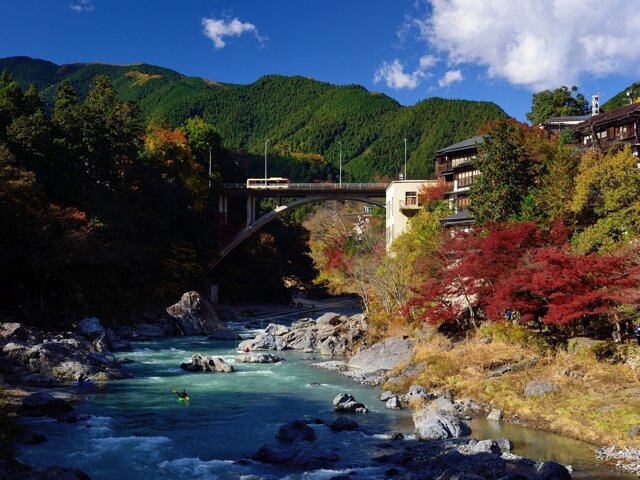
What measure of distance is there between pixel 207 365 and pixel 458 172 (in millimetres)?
20210

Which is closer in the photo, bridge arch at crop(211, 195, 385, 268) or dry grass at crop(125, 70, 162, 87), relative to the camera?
bridge arch at crop(211, 195, 385, 268)

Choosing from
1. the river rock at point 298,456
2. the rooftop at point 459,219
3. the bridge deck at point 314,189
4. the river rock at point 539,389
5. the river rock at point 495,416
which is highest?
the bridge deck at point 314,189

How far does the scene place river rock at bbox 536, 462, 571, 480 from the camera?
10.8m

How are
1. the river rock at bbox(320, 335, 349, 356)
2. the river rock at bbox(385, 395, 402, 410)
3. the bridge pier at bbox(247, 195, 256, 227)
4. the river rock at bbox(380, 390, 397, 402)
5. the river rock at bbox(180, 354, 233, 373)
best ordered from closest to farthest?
the river rock at bbox(385, 395, 402, 410) < the river rock at bbox(380, 390, 397, 402) < the river rock at bbox(180, 354, 233, 373) < the river rock at bbox(320, 335, 349, 356) < the bridge pier at bbox(247, 195, 256, 227)

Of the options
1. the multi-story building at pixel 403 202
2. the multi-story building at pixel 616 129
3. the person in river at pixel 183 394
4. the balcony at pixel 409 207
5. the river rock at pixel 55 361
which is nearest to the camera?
the person in river at pixel 183 394

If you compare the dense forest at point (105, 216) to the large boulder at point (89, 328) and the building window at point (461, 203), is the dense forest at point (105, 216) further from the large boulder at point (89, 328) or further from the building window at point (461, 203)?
the building window at point (461, 203)

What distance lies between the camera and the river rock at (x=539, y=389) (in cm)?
1603

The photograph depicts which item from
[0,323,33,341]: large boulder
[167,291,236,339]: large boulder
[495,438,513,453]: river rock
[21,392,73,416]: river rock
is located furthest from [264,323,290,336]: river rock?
[495,438,513,453]: river rock

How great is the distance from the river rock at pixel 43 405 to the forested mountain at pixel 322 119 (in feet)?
220

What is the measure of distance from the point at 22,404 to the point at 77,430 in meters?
2.64

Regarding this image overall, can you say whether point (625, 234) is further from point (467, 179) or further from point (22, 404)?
point (22, 404)

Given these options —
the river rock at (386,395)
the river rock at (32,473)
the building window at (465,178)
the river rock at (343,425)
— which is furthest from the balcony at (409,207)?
the river rock at (32,473)

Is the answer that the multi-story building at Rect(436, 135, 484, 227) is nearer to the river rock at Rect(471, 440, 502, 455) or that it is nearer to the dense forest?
the dense forest

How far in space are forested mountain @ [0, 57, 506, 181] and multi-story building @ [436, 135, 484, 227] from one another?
4115cm
